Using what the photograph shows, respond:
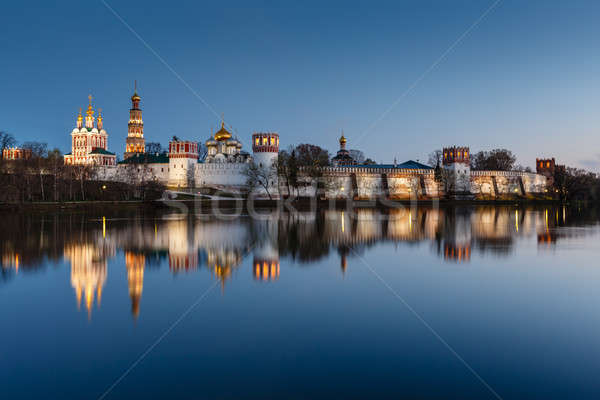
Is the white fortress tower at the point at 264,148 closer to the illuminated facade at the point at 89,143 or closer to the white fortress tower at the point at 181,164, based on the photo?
the white fortress tower at the point at 181,164

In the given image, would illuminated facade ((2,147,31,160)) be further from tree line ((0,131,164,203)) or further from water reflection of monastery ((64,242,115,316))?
water reflection of monastery ((64,242,115,316))

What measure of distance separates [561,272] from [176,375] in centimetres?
838

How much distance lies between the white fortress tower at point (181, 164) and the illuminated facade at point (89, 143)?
41.1 ft

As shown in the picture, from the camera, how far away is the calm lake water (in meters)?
4.07

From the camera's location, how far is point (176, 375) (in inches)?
166

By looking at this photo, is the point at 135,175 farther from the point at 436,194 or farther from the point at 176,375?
the point at 176,375

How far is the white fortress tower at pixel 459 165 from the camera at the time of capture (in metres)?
56.6

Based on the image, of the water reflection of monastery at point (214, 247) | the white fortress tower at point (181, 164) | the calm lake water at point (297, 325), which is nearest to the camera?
the calm lake water at point (297, 325)

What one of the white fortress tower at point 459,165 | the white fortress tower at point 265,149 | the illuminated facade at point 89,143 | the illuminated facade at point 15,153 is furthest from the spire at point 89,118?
the white fortress tower at point 459,165

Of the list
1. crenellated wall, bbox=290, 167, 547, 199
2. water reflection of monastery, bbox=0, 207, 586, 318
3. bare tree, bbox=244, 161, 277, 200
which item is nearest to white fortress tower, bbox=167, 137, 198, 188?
bare tree, bbox=244, 161, 277, 200

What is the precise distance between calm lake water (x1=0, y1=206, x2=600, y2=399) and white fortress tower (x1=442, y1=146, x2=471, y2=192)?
46625mm

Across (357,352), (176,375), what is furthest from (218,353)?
(357,352)

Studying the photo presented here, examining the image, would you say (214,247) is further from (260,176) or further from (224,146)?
(224,146)

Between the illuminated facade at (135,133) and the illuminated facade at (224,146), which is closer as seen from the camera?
the illuminated facade at (224,146)
